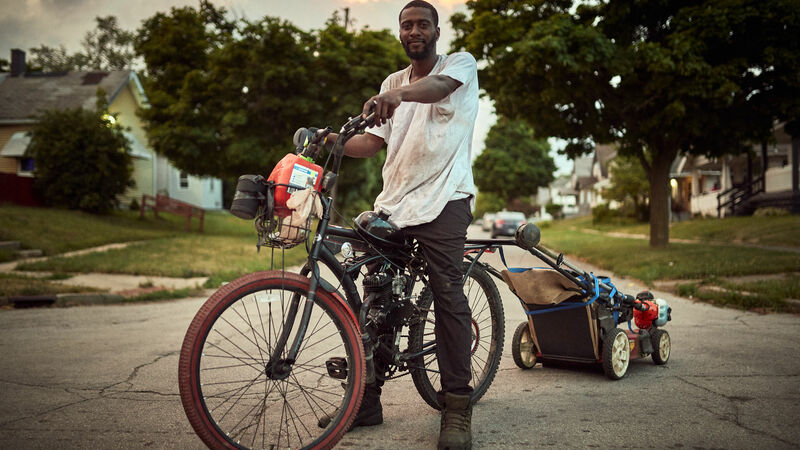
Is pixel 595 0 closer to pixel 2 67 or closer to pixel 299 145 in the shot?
pixel 299 145

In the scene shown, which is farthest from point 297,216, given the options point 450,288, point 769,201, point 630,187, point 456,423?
point 630,187

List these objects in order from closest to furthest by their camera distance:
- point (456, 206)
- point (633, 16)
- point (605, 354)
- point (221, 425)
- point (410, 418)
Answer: point (221, 425) → point (456, 206) → point (410, 418) → point (605, 354) → point (633, 16)

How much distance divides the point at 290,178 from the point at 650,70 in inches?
499

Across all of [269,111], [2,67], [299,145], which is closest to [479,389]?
[299,145]

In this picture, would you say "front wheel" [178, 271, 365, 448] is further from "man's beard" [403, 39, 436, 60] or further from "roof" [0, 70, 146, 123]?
"roof" [0, 70, 146, 123]

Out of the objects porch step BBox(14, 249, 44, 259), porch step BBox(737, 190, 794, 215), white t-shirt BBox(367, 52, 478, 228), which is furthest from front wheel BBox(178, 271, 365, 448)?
porch step BBox(737, 190, 794, 215)

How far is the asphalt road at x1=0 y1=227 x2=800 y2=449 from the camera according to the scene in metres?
3.30

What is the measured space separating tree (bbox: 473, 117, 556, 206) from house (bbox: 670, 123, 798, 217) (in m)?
37.3

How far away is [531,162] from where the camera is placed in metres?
84.2

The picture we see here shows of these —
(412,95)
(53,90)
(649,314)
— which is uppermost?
(53,90)

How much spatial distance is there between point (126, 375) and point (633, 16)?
45.0ft

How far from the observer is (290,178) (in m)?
2.73

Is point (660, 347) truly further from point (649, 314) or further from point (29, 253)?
point (29, 253)

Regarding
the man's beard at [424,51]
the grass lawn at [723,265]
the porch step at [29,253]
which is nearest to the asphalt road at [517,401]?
the man's beard at [424,51]
